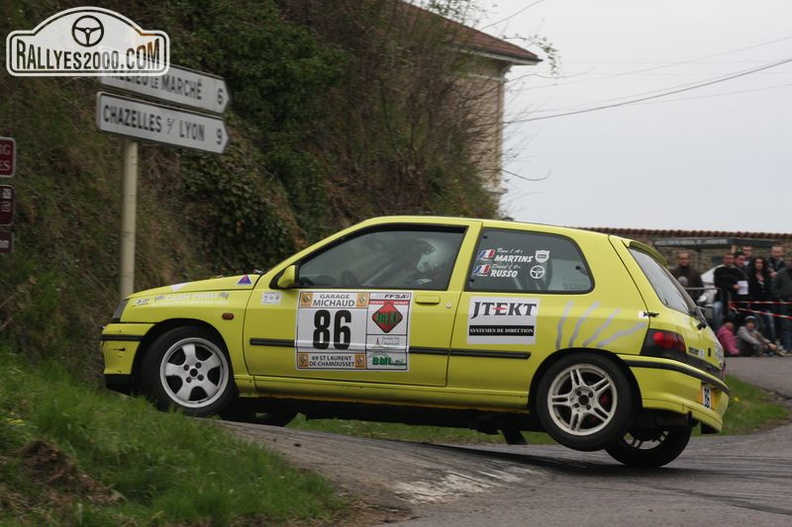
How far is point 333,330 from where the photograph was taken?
9398 millimetres

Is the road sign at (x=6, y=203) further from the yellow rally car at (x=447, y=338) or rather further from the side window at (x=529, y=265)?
the side window at (x=529, y=265)

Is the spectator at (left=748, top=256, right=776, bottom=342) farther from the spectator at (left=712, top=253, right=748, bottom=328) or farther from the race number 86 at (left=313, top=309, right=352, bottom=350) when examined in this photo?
the race number 86 at (left=313, top=309, right=352, bottom=350)

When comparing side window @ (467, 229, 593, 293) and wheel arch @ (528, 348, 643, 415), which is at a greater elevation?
side window @ (467, 229, 593, 293)

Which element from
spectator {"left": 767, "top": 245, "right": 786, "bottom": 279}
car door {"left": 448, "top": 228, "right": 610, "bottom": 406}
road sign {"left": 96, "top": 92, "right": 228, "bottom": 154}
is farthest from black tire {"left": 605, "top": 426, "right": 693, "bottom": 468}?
spectator {"left": 767, "top": 245, "right": 786, "bottom": 279}

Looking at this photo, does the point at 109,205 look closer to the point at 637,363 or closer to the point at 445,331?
the point at 445,331

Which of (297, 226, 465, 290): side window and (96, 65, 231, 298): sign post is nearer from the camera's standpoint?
(297, 226, 465, 290): side window

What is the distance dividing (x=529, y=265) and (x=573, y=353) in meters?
0.76

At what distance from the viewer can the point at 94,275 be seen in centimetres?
1379

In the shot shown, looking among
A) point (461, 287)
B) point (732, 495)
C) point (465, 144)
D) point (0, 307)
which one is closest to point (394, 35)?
point (465, 144)

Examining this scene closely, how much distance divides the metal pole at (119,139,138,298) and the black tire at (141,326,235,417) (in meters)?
0.99

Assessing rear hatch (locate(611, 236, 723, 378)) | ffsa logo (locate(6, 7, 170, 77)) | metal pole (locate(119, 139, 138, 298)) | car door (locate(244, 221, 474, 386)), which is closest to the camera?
rear hatch (locate(611, 236, 723, 378))

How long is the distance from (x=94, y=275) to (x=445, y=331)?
19.3 feet

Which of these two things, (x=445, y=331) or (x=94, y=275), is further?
(x=94, y=275)

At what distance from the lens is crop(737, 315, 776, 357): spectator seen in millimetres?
22938
